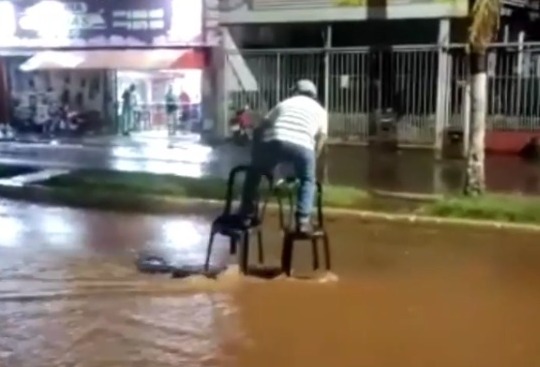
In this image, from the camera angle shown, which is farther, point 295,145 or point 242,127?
point 242,127

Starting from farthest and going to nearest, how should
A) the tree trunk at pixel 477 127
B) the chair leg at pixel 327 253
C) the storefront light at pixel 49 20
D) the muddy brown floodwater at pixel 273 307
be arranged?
the storefront light at pixel 49 20 → the tree trunk at pixel 477 127 → the chair leg at pixel 327 253 → the muddy brown floodwater at pixel 273 307

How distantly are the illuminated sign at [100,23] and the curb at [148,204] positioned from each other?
14.7 meters

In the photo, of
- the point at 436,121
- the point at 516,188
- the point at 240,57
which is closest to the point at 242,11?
the point at 240,57

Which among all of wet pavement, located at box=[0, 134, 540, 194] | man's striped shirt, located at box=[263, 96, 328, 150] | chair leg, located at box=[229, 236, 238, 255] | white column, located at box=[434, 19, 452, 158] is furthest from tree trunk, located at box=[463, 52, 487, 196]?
white column, located at box=[434, 19, 452, 158]

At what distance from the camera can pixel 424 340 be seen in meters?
7.07

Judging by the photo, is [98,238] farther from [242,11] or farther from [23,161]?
[242,11]

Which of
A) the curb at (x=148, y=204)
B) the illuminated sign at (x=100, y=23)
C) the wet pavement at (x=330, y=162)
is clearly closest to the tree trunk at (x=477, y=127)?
the curb at (x=148, y=204)

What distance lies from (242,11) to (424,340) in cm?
2196

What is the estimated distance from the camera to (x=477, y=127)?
45.7ft

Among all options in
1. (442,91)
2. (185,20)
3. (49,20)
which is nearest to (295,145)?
(442,91)

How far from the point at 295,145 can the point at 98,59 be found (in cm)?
2256

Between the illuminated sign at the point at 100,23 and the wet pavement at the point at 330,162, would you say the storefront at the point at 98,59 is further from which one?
the wet pavement at the point at 330,162

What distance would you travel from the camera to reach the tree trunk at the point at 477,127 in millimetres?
13961

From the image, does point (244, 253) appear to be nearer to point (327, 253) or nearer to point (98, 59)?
point (327, 253)
